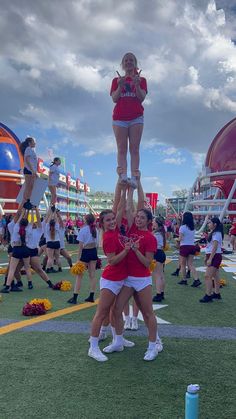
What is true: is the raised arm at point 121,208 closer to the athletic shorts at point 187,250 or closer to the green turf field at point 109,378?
the green turf field at point 109,378

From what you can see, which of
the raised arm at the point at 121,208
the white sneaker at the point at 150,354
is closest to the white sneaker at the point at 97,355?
the white sneaker at the point at 150,354

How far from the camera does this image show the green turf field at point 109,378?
2979mm

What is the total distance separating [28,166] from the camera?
27.5 feet

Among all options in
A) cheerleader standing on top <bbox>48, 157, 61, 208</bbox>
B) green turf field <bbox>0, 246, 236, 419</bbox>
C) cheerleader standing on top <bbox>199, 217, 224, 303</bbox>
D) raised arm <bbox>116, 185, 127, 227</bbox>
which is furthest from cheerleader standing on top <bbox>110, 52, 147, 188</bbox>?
cheerleader standing on top <bbox>48, 157, 61, 208</bbox>

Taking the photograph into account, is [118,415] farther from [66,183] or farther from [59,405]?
[66,183]

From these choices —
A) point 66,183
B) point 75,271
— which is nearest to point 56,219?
point 75,271

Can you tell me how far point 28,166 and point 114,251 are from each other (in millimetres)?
4905

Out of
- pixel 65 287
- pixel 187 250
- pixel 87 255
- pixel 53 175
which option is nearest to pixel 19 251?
pixel 65 287

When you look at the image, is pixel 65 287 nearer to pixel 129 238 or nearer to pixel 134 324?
pixel 134 324

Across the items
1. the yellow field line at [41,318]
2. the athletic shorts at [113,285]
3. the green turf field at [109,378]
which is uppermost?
the athletic shorts at [113,285]

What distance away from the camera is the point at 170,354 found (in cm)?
428

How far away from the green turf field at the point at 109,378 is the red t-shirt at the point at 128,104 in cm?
290

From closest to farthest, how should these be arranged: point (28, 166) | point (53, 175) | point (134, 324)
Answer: point (134, 324), point (28, 166), point (53, 175)

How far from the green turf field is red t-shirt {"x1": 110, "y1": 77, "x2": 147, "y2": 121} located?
290 cm
